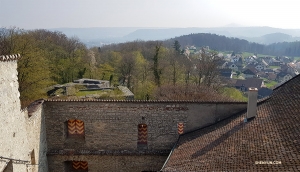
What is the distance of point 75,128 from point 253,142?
Result: 34.0 feet

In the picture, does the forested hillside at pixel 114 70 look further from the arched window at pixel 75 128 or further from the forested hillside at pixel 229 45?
the forested hillside at pixel 229 45

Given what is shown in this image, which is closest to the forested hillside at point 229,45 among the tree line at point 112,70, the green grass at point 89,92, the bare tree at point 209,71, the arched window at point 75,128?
the tree line at point 112,70

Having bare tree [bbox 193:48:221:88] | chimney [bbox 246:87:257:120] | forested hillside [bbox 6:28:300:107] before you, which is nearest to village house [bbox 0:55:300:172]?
chimney [bbox 246:87:257:120]

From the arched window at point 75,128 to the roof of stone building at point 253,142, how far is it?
6.09 m

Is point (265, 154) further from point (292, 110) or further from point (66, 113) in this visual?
point (66, 113)

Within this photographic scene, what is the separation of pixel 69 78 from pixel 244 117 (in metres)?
35.2

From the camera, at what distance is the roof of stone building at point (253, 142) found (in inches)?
376

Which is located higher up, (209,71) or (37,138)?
(209,71)

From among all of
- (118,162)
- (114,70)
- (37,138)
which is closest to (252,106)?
(118,162)

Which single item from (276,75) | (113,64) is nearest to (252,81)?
(276,75)

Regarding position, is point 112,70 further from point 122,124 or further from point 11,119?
point 11,119

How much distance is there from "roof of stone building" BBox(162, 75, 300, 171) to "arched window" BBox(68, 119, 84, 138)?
240 inches

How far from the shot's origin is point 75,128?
16.5 meters

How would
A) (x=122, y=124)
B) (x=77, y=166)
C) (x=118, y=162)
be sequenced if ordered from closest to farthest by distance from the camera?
(x=122, y=124) < (x=118, y=162) < (x=77, y=166)
